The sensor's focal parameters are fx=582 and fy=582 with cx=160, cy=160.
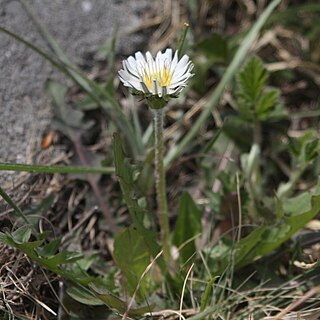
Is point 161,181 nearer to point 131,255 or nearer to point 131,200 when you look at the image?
point 131,200

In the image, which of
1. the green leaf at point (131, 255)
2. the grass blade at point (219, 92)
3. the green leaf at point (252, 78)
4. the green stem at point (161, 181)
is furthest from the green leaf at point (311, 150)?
the green leaf at point (131, 255)

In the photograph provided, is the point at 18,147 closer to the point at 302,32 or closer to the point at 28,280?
the point at 28,280

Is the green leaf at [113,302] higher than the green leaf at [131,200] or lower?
lower

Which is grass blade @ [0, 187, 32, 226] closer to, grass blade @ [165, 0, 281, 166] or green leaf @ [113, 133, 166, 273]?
green leaf @ [113, 133, 166, 273]

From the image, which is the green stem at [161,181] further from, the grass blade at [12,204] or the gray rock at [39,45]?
the gray rock at [39,45]

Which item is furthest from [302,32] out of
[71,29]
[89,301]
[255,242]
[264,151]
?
[89,301]

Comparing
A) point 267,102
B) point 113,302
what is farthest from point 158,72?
point 113,302
